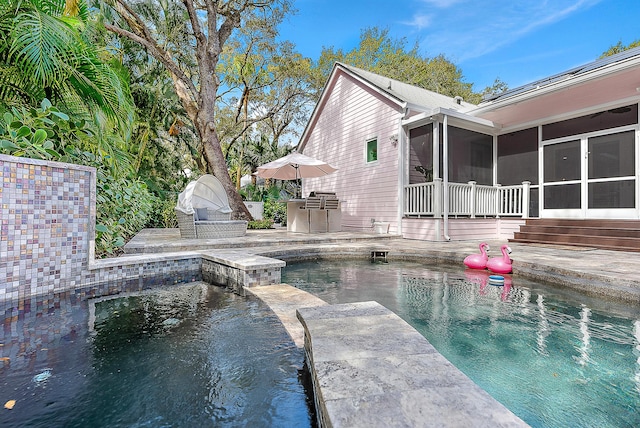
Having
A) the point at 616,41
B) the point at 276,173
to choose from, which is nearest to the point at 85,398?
the point at 276,173

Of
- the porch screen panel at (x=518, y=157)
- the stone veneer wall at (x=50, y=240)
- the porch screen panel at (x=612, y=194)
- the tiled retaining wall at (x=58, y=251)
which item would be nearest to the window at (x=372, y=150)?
the porch screen panel at (x=518, y=157)

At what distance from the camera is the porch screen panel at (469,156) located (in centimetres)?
877

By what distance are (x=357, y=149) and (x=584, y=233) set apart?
656cm

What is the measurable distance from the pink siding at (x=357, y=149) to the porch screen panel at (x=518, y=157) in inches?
119

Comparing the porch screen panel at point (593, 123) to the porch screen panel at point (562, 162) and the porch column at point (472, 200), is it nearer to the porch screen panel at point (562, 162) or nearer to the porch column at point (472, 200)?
the porch screen panel at point (562, 162)

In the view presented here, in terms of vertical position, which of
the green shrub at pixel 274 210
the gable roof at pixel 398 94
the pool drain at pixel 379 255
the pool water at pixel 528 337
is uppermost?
the gable roof at pixel 398 94

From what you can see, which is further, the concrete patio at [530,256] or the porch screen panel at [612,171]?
the porch screen panel at [612,171]

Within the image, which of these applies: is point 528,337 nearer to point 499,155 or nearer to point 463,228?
point 463,228

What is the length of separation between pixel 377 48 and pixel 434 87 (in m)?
4.79

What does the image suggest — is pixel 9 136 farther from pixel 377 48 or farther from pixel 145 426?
pixel 377 48

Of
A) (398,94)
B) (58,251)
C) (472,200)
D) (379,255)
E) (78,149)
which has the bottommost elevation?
(379,255)

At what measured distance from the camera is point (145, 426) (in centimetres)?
144

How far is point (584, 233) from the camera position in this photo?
688cm

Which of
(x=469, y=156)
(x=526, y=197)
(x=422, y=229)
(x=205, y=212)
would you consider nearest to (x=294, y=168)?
(x=205, y=212)
